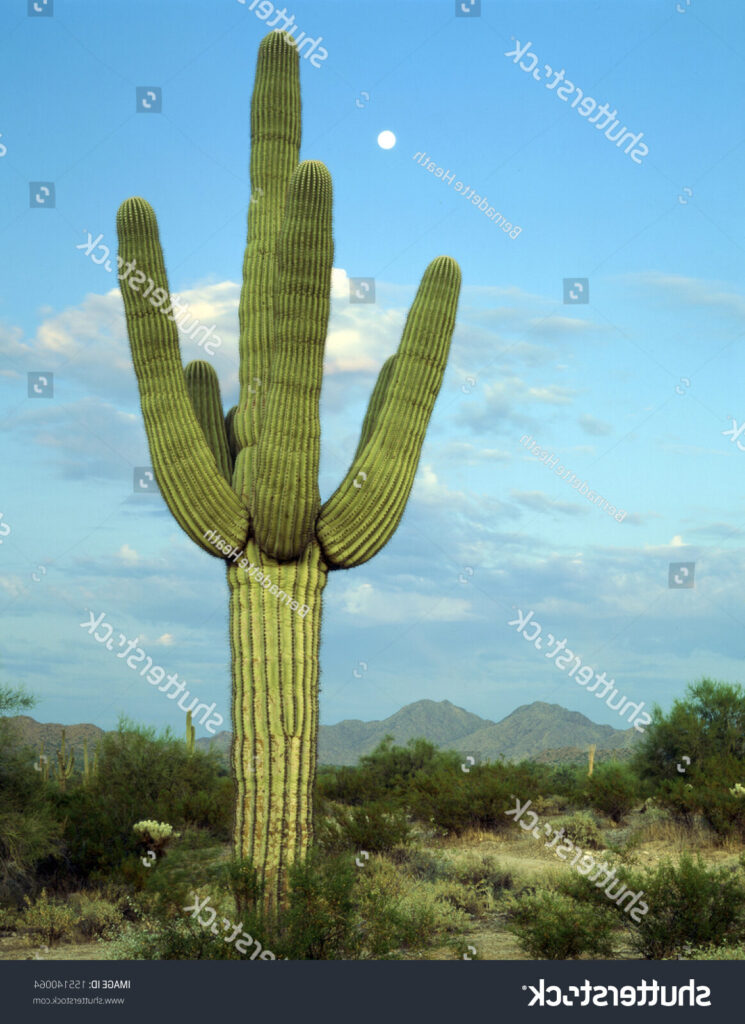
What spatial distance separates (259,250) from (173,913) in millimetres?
6613

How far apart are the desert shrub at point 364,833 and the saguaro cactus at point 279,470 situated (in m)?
5.12

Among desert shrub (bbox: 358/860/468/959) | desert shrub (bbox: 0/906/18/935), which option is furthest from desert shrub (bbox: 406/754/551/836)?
desert shrub (bbox: 0/906/18/935)

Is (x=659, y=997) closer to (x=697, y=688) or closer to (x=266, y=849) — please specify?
(x=266, y=849)

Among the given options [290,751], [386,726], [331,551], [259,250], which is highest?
[259,250]

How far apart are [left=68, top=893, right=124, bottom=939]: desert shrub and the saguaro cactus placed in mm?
2798

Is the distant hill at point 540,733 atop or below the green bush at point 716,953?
below

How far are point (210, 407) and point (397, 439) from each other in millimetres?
2041

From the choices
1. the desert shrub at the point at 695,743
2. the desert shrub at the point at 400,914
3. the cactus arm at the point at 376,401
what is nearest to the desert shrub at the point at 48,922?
the desert shrub at the point at 400,914

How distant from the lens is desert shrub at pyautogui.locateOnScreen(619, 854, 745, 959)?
824 cm

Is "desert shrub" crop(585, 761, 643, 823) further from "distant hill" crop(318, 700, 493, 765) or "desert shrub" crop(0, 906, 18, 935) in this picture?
"distant hill" crop(318, 700, 493, 765)

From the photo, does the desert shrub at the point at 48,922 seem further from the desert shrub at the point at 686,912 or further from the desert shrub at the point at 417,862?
the desert shrub at the point at 686,912

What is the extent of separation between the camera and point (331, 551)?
8.80 meters

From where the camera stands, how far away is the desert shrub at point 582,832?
1522 cm

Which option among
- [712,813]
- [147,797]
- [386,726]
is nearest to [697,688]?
[712,813]
